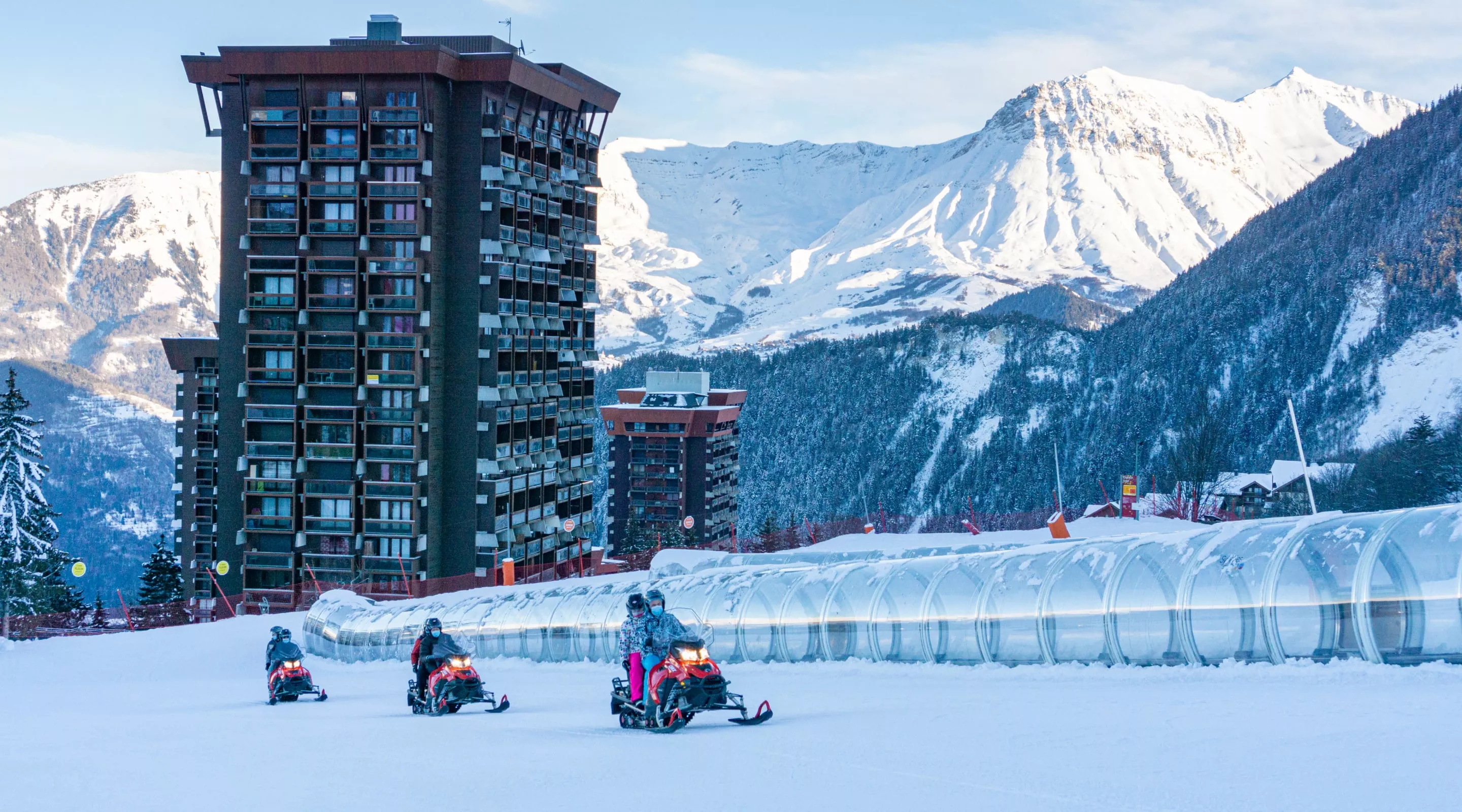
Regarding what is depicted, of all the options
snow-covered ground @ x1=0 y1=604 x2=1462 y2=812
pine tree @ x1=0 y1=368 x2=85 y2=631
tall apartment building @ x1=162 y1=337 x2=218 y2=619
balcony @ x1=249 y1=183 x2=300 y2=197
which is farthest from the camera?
tall apartment building @ x1=162 y1=337 x2=218 y2=619

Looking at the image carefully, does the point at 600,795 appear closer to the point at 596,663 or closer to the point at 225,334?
the point at 596,663

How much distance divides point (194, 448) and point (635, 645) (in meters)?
91.5

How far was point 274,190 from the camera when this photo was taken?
75062 mm

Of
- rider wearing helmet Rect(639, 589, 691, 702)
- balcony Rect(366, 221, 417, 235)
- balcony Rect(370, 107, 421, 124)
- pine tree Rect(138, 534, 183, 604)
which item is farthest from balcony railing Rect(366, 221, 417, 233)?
rider wearing helmet Rect(639, 589, 691, 702)

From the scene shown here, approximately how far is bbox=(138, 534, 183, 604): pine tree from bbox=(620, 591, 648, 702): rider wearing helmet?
299 ft

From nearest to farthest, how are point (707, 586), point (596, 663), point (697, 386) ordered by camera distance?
point (707, 586), point (596, 663), point (697, 386)

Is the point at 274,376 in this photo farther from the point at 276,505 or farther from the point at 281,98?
the point at 281,98

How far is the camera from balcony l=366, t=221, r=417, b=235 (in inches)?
2950

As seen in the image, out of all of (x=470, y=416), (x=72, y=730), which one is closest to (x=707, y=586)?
(x=72, y=730)

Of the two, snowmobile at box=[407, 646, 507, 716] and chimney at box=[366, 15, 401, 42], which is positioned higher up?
chimney at box=[366, 15, 401, 42]

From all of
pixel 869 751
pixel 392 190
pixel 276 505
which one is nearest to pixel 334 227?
pixel 392 190

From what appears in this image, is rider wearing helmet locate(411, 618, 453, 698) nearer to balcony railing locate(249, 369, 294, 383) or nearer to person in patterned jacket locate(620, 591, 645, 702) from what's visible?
person in patterned jacket locate(620, 591, 645, 702)

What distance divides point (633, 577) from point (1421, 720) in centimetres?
2694

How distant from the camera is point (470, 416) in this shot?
7662 centimetres
